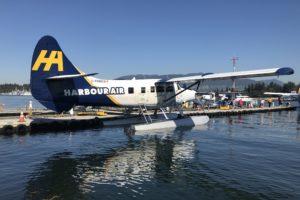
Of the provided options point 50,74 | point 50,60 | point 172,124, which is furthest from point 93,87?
point 172,124

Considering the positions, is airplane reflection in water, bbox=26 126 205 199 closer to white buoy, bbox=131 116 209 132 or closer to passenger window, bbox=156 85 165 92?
white buoy, bbox=131 116 209 132

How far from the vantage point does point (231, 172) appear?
10570 mm

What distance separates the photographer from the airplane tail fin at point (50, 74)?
18250 mm

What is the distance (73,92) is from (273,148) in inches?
484

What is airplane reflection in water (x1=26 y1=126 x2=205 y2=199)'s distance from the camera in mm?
8953

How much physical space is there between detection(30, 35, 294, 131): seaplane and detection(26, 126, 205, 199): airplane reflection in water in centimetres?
520

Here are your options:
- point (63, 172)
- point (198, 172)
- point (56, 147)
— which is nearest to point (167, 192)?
point (198, 172)

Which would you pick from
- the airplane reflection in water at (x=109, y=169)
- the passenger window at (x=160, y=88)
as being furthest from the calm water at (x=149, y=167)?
the passenger window at (x=160, y=88)

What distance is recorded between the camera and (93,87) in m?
19.9

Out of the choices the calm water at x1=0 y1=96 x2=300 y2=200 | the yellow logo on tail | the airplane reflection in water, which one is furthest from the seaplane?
the airplane reflection in water

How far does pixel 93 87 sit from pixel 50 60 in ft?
10.5

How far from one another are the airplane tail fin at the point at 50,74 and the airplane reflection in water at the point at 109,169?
600 centimetres

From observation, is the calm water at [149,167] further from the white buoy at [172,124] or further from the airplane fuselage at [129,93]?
the airplane fuselage at [129,93]

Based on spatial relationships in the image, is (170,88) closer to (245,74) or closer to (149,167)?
(245,74)
